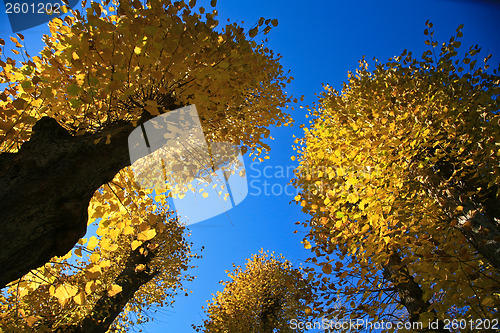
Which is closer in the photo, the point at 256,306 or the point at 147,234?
the point at 147,234

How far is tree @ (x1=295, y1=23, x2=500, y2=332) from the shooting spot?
110 inches

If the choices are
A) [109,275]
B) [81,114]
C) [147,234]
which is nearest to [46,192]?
[147,234]

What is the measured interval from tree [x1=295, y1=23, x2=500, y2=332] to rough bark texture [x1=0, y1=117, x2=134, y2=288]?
2668 mm

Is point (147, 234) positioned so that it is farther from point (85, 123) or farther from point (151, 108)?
point (85, 123)

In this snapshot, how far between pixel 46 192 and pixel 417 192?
21.1 ft

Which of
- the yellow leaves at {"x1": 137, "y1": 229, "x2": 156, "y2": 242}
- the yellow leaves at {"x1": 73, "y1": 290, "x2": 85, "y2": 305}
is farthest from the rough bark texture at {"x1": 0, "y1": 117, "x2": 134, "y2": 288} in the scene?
the yellow leaves at {"x1": 137, "y1": 229, "x2": 156, "y2": 242}

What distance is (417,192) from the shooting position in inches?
193

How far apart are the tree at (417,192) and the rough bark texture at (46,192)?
2.67 metres

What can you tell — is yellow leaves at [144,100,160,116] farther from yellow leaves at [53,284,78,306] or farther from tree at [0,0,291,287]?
yellow leaves at [53,284,78,306]

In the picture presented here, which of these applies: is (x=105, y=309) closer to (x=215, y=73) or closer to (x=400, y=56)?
(x=215, y=73)

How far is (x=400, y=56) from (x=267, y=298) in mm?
13057

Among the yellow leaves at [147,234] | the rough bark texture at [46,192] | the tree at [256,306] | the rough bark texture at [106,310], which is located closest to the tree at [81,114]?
the rough bark texture at [46,192]

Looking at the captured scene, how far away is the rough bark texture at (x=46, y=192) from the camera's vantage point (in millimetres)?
1743

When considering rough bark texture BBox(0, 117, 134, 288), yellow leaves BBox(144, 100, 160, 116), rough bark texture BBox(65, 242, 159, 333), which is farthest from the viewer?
rough bark texture BBox(65, 242, 159, 333)
